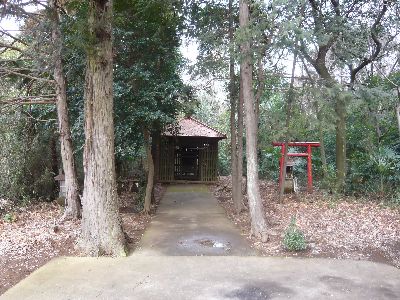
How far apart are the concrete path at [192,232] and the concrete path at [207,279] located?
524 millimetres

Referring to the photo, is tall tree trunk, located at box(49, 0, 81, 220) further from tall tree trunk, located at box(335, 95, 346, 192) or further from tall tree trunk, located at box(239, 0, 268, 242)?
tall tree trunk, located at box(335, 95, 346, 192)

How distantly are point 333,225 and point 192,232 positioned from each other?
10.4 ft

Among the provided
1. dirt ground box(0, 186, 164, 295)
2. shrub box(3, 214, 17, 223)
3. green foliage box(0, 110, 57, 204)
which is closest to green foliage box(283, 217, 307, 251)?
dirt ground box(0, 186, 164, 295)

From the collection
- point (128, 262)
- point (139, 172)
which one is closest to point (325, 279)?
point (128, 262)

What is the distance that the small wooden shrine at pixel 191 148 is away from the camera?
17859 millimetres

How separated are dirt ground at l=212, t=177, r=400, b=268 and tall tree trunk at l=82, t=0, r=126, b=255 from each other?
112 inches

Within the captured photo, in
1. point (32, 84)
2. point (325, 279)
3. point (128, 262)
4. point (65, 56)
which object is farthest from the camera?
point (32, 84)

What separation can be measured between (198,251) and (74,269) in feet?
7.47

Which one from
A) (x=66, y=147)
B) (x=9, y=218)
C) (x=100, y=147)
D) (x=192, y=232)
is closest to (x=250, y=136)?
(x=192, y=232)

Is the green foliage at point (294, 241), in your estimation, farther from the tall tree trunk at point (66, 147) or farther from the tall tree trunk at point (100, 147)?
the tall tree trunk at point (66, 147)

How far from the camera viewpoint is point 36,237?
7711mm

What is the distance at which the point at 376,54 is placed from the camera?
40.3 ft

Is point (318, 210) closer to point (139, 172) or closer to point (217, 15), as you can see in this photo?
point (217, 15)

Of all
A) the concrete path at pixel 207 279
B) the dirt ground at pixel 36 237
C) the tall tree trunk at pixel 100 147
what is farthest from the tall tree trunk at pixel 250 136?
the tall tree trunk at pixel 100 147
